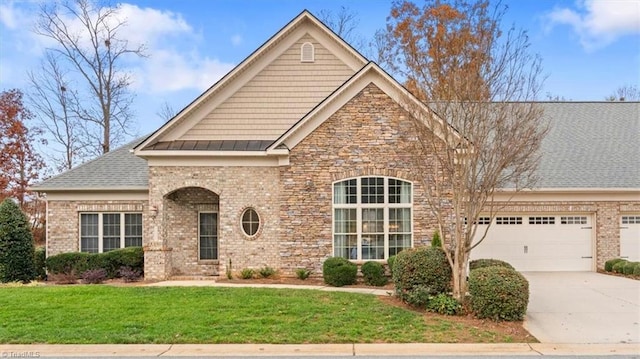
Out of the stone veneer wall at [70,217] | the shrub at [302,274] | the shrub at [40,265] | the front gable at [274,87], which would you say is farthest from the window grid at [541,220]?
the shrub at [40,265]

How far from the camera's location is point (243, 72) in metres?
16.1

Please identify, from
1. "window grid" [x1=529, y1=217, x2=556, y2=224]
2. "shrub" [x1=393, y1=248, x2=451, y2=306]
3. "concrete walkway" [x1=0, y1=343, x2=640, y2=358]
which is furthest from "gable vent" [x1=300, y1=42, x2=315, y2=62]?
"concrete walkway" [x1=0, y1=343, x2=640, y2=358]

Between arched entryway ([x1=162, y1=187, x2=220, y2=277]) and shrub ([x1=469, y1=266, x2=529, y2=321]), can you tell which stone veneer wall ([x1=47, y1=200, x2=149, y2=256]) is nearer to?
arched entryway ([x1=162, y1=187, x2=220, y2=277])

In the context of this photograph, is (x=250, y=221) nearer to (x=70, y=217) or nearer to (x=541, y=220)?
(x=70, y=217)

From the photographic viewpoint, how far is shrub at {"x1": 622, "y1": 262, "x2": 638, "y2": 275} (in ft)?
51.0

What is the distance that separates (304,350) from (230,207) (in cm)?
801

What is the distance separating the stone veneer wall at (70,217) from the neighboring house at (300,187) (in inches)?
1.4

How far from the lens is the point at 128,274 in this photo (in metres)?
14.9

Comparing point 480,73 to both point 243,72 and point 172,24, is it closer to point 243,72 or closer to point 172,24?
point 243,72

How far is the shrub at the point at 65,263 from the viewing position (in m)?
15.2

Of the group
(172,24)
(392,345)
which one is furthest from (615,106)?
(172,24)

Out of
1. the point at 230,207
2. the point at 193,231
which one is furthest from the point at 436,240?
the point at 193,231

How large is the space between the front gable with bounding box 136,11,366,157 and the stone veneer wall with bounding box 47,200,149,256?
2926 millimetres

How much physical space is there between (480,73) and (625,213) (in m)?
11.3
